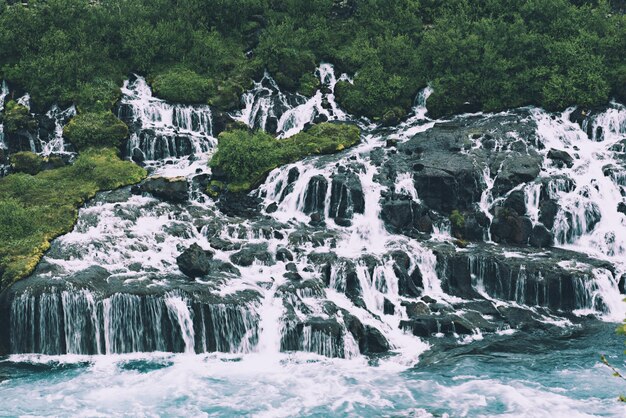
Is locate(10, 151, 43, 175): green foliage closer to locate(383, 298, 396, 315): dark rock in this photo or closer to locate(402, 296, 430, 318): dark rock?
locate(383, 298, 396, 315): dark rock

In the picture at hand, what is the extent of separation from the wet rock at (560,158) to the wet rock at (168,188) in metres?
19.6

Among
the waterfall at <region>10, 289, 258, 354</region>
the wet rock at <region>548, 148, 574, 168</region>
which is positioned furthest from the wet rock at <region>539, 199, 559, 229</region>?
the waterfall at <region>10, 289, 258, 354</region>

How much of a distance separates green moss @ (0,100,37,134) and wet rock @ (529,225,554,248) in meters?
28.8

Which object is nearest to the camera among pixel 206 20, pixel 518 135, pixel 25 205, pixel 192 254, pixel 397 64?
pixel 192 254

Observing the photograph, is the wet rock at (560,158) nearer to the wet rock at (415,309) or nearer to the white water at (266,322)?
the white water at (266,322)

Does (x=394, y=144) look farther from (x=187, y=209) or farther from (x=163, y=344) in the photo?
(x=163, y=344)

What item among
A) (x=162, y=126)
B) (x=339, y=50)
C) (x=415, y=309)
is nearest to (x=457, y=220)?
(x=415, y=309)

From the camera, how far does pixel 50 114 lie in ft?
148

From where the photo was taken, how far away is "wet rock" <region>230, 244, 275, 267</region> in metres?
33.2

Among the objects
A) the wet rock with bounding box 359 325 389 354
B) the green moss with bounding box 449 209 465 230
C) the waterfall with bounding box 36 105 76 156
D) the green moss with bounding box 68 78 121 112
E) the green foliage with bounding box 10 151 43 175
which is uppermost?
the green moss with bounding box 68 78 121 112

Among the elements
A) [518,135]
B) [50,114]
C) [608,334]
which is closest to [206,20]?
[50,114]

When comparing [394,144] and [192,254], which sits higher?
[394,144]

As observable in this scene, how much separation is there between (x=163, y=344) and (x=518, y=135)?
918 inches

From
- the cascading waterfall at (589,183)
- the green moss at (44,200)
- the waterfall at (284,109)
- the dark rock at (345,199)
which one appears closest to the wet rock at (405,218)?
the dark rock at (345,199)
